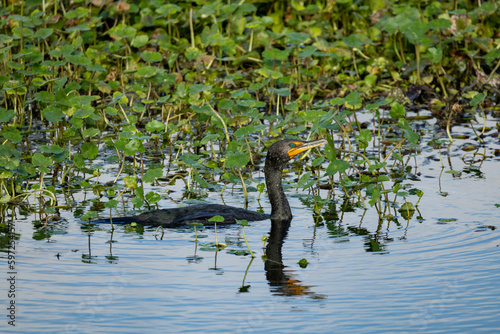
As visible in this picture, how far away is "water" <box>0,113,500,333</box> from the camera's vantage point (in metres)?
5.60

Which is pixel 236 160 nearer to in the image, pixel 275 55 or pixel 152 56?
pixel 275 55

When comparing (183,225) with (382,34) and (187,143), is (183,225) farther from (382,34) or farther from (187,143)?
(382,34)

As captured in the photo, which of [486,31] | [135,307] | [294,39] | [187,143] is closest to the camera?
[135,307]

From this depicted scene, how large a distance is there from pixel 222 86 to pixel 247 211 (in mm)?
4585

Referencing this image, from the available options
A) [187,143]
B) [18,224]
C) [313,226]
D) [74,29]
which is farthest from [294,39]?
[18,224]

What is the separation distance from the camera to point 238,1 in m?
14.1

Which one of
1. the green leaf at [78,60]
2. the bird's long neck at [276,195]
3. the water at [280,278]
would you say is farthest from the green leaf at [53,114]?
the bird's long neck at [276,195]

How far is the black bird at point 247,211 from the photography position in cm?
786

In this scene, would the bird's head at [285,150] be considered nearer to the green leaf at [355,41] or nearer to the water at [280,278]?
the water at [280,278]

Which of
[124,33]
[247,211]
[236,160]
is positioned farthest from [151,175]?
[124,33]

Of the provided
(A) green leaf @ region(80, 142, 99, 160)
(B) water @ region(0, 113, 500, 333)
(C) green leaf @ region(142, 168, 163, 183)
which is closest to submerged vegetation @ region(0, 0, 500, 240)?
(A) green leaf @ region(80, 142, 99, 160)

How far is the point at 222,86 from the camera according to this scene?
12.4 m

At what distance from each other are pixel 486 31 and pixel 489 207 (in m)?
6.51

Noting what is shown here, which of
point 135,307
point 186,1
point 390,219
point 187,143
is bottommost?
point 135,307
